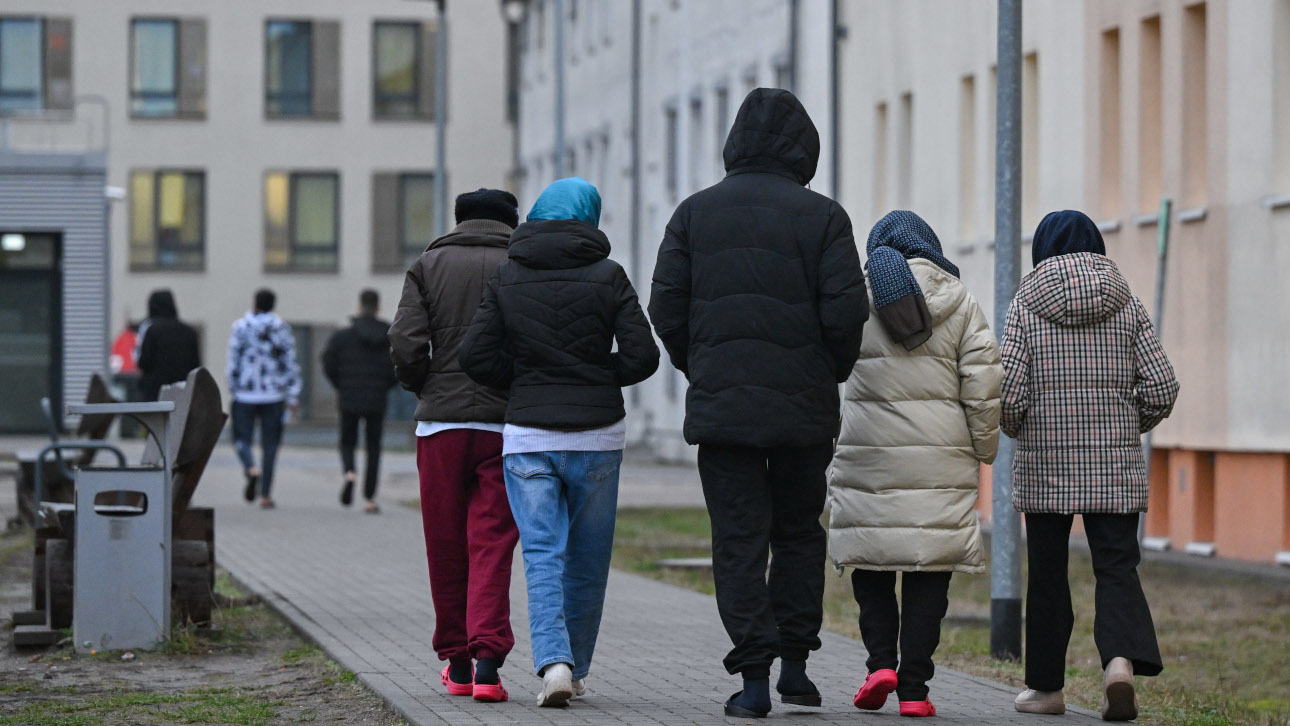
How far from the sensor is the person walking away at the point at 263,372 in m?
19.8

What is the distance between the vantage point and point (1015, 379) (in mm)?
8164

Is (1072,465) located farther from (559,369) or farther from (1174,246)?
(1174,246)

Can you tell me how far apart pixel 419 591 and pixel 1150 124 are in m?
10.4

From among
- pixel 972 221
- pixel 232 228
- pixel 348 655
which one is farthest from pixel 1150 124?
pixel 232 228

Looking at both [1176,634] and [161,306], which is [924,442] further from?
[161,306]

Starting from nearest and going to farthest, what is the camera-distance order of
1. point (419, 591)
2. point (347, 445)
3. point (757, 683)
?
point (757, 683)
point (419, 591)
point (347, 445)

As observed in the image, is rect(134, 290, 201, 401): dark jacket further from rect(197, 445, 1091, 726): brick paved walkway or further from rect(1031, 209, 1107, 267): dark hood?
rect(1031, 209, 1107, 267): dark hood

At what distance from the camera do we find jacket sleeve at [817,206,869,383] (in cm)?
761

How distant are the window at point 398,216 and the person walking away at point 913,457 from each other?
4862cm

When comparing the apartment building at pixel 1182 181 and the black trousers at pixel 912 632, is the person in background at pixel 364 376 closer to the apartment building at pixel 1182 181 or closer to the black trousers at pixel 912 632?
the apartment building at pixel 1182 181

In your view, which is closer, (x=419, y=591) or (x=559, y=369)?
(x=559, y=369)

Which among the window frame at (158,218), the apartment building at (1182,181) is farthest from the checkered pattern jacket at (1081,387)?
the window frame at (158,218)

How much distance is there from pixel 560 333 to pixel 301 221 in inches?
1921

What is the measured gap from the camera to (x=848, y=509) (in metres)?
8.02
